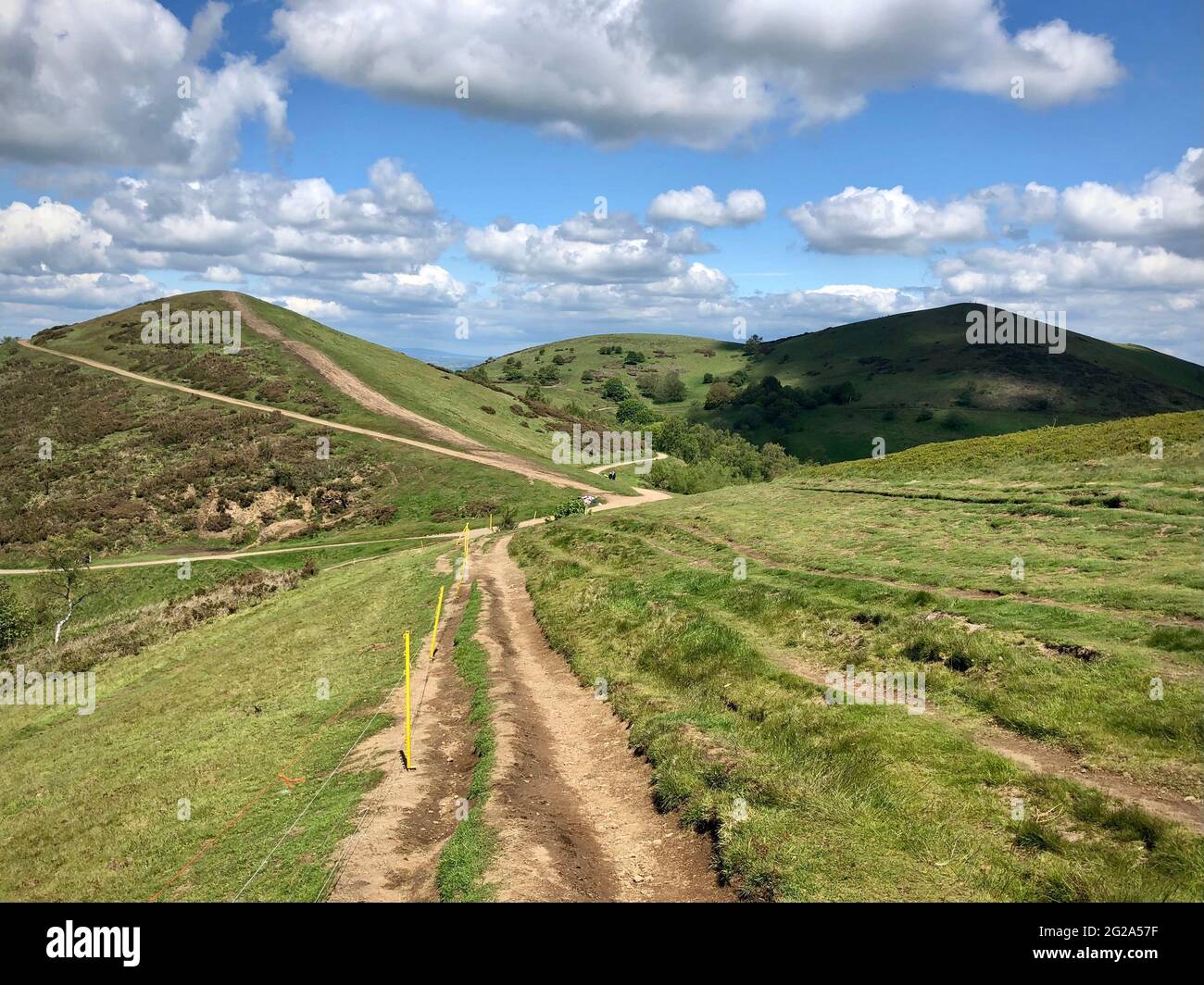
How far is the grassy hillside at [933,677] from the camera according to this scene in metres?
11.0

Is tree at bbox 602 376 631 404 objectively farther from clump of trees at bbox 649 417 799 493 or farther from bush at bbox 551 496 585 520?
bush at bbox 551 496 585 520

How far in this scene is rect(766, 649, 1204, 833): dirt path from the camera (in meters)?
11.3

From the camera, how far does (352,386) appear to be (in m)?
106

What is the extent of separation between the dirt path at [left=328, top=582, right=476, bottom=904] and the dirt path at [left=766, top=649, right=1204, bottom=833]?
33.3 ft

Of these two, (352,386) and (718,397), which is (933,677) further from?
(718,397)

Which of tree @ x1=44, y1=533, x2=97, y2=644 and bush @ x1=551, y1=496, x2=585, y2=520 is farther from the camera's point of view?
bush @ x1=551, y1=496, x2=585, y2=520

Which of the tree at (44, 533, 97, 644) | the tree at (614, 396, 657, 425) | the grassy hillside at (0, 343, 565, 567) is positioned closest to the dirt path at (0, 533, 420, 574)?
the grassy hillside at (0, 343, 565, 567)

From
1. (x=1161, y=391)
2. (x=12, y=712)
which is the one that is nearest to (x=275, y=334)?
(x=12, y=712)

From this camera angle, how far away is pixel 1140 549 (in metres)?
22.8

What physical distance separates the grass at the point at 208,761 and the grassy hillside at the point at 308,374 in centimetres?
5431

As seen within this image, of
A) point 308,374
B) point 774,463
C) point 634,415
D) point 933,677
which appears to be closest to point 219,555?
point 308,374

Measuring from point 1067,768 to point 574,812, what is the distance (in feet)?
29.3
